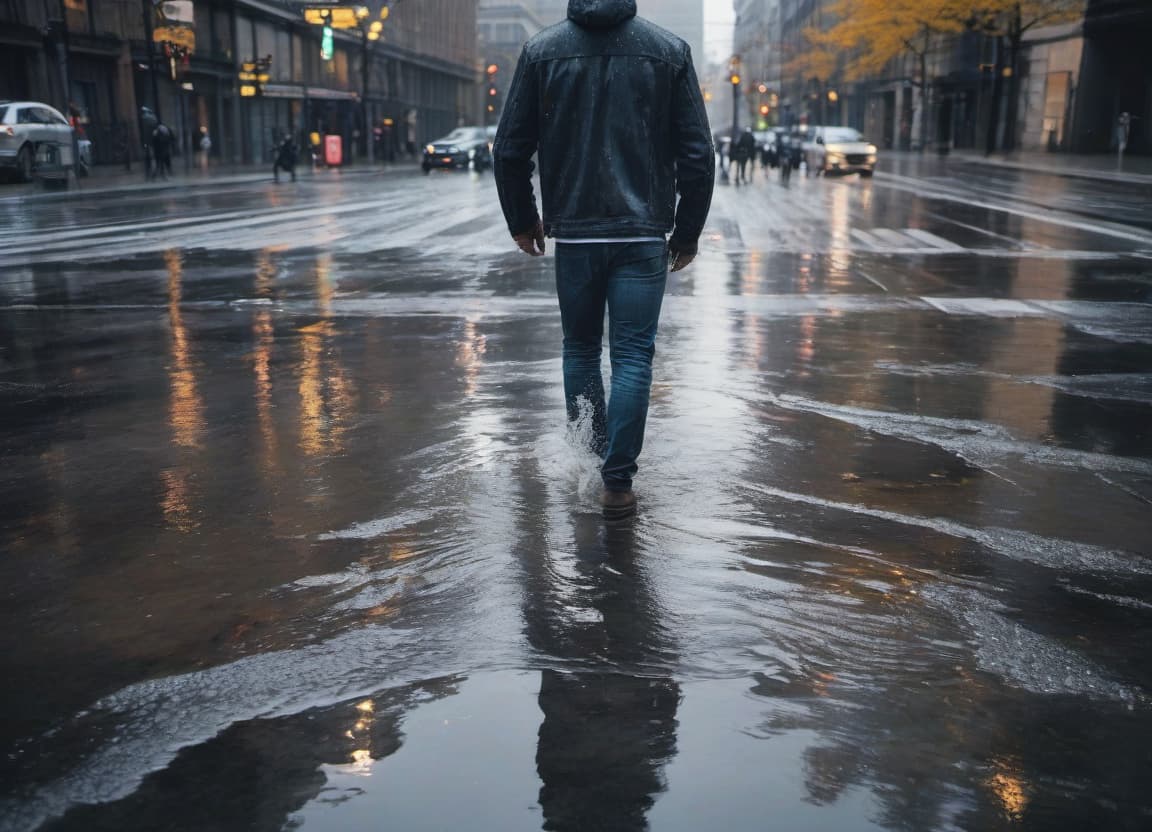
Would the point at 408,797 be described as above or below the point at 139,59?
below

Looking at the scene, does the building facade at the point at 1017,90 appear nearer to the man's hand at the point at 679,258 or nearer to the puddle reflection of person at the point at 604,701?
the man's hand at the point at 679,258

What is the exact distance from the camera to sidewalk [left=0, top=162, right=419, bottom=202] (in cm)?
3005

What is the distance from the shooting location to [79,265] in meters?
14.2

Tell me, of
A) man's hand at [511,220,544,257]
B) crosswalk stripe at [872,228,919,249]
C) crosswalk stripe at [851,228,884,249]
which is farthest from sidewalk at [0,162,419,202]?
man's hand at [511,220,544,257]

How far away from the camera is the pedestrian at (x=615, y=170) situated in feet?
Result: 14.5

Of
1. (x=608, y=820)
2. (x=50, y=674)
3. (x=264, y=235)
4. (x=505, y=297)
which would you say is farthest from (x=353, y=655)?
(x=264, y=235)

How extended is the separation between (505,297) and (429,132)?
79637 mm

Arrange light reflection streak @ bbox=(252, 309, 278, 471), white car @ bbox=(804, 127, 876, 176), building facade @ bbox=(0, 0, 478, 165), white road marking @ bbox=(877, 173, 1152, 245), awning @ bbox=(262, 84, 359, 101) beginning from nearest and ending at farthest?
light reflection streak @ bbox=(252, 309, 278, 471)
white road marking @ bbox=(877, 173, 1152, 245)
building facade @ bbox=(0, 0, 478, 165)
white car @ bbox=(804, 127, 876, 176)
awning @ bbox=(262, 84, 359, 101)

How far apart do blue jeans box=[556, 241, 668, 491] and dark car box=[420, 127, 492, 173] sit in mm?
46983

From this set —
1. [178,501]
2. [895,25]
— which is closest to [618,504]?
[178,501]

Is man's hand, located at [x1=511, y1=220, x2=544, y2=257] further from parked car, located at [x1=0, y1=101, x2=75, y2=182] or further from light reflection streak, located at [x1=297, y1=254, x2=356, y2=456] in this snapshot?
parked car, located at [x1=0, y1=101, x2=75, y2=182]

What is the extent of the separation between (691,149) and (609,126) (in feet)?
1.04

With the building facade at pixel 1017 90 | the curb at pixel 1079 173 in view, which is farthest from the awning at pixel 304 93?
the curb at pixel 1079 173

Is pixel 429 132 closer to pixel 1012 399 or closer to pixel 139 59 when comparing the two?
pixel 139 59
